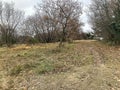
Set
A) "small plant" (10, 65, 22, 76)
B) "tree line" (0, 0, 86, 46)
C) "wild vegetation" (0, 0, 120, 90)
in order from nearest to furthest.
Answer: "wild vegetation" (0, 0, 120, 90) < "small plant" (10, 65, 22, 76) < "tree line" (0, 0, 86, 46)

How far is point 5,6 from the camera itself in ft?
127

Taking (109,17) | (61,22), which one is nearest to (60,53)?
(61,22)

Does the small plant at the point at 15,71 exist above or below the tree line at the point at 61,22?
below

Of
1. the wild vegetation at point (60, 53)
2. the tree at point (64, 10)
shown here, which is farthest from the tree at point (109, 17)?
the tree at point (64, 10)

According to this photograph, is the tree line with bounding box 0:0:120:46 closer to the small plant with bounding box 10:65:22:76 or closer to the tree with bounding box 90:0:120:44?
the tree with bounding box 90:0:120:44

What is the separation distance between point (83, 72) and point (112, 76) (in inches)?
47.1

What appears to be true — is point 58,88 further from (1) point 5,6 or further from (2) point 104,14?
(1) point 5,6

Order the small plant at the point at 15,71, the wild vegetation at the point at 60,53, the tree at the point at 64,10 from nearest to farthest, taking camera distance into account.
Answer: the wild vegetation at the point at 60,53 → the small plant at the point at 15,71 → the tree at the point at 64,10

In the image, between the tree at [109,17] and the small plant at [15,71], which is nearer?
the small plant at [15,71]

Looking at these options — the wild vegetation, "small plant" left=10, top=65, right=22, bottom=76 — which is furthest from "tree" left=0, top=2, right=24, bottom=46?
"small plant" left=10, top=65, right=22, bottom=76

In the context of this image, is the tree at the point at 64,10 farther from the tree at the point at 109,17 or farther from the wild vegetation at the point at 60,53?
the tree at the point at 109,17

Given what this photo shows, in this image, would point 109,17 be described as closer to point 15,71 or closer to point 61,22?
point 61,22

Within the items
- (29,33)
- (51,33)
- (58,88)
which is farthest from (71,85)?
(29,33)

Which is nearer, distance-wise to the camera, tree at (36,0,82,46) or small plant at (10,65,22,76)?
small plant at (10,65,22,76)
